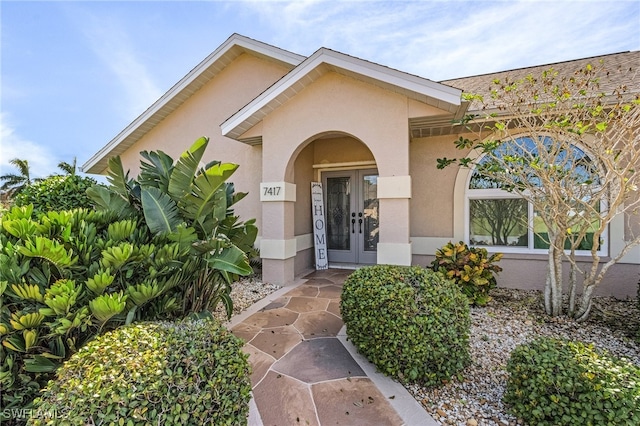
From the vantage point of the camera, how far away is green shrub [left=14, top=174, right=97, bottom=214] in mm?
5527

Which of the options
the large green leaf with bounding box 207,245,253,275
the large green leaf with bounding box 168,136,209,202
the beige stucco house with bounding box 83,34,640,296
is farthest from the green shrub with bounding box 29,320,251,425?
the beige stucco house with bounding box 83,34,640,296

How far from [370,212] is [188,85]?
783 centimetres

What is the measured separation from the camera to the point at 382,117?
6.61m

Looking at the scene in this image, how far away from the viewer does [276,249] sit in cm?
771

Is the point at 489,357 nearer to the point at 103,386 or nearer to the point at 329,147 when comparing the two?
the point at 103,386

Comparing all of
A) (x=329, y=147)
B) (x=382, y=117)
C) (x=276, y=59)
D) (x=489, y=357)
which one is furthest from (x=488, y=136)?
(x=276, y=59)

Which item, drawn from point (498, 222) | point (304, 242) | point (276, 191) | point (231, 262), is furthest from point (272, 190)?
point (498, 222)

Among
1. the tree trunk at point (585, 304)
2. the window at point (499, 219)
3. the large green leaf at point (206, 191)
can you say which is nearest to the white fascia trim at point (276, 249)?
the large green leaf at point (206, 191)

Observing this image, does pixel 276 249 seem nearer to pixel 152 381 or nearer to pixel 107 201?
pixel 107 201

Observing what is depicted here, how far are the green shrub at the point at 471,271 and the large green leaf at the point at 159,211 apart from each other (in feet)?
18.2

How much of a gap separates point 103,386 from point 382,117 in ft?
21.3

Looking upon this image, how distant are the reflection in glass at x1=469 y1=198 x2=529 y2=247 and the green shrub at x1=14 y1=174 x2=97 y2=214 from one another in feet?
29.9

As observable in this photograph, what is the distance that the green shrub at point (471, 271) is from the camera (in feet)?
20.0

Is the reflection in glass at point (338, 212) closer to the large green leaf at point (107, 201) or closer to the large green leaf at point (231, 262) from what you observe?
the large green leaf at point (231, 262)
